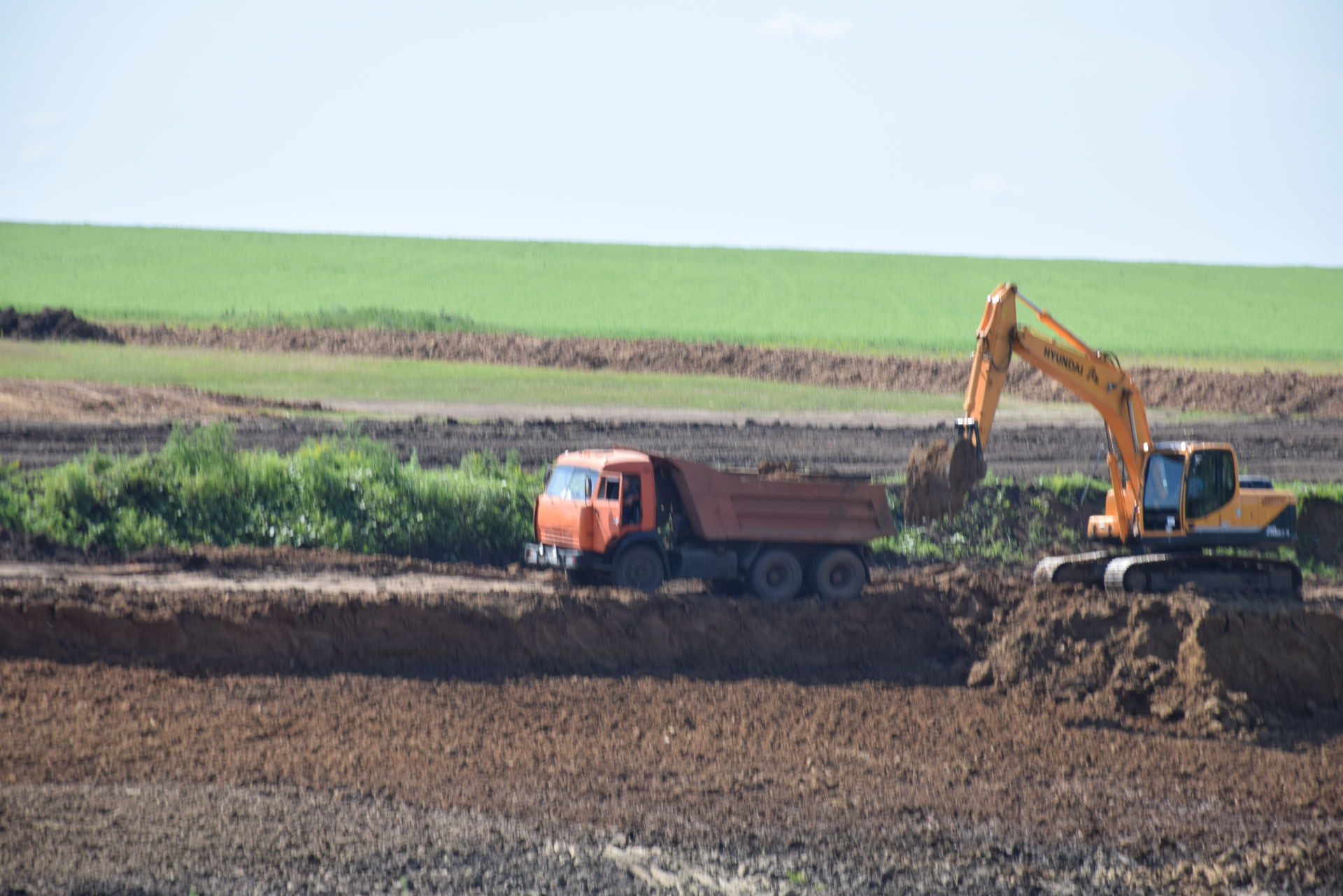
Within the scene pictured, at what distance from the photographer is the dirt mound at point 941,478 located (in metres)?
16.0

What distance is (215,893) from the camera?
904 centimetres

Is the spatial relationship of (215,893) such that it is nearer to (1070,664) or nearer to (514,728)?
(514,728)

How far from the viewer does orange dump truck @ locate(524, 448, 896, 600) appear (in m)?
16.7

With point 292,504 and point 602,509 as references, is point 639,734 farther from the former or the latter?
point 292,504

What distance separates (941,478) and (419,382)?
27.0 m

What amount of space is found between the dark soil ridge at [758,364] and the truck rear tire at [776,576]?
27225 millimetres

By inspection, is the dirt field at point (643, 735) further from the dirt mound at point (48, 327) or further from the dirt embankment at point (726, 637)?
the dirt mound at point (48, 327)

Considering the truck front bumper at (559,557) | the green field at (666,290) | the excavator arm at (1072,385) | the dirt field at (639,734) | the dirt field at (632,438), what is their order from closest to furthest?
the dirt field at (639,734), the excavator arm at (1072,385), the truck front bumper at (559,557), the dirt field at (632,438), the green field at (666,290)

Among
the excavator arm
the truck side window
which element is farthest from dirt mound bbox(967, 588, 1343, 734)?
the truck side window

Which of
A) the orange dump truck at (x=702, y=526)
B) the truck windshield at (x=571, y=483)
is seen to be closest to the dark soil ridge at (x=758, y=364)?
Result: the orange dump truck at (x=702, y=526)

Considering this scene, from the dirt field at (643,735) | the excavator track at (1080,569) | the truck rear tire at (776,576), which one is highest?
the excavator track at (1080,569)

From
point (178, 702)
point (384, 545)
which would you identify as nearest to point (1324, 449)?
point (384, 545)

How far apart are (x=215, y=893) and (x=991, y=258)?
331 ft

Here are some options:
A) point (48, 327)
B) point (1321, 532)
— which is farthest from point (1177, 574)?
point (48, 327)
